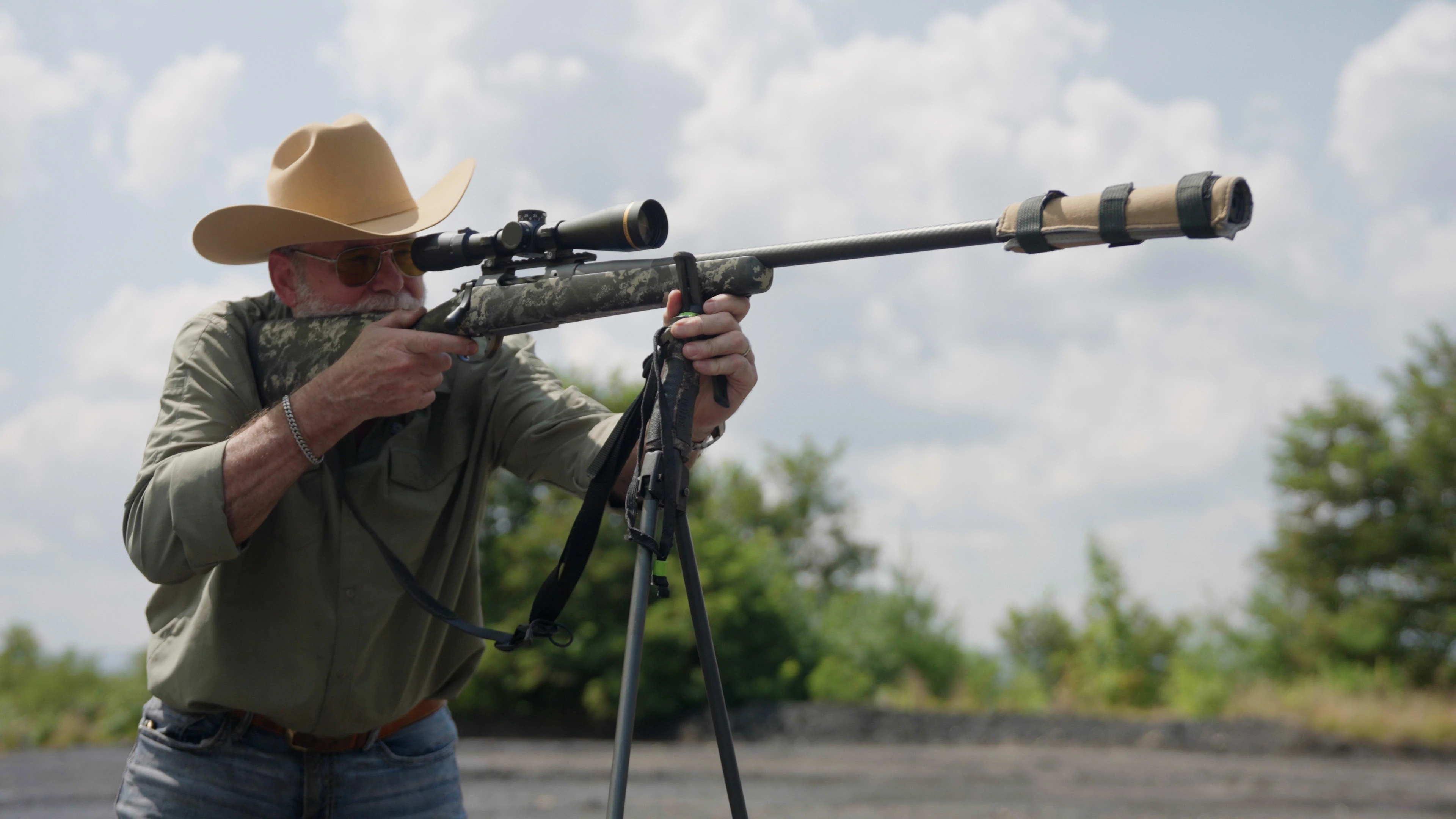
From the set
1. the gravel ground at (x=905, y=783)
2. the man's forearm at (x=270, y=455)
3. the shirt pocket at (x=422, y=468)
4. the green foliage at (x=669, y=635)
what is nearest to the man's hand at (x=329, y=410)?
the man's forearm at (x=270, y=455)

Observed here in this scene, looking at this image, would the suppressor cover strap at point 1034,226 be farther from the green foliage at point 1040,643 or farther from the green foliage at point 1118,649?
the green foliage at point 1040,643

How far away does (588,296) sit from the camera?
2.77 meters

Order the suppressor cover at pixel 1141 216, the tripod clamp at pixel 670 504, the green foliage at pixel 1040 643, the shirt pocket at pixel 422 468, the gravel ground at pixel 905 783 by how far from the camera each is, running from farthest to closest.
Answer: the green foliage at pixel 1040 643
the gravel ground at pixel 905 783
the shirt pocket at pixel 422 468
the tripod clamp at pixel 670 504
the suppressor cover at pixel 1141 216

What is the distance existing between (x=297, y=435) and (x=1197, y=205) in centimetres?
212

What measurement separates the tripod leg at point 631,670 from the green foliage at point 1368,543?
926 inches

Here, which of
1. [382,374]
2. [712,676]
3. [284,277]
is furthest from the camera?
[284,277]

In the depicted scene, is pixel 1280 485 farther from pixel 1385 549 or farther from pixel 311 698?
pixel 311 698

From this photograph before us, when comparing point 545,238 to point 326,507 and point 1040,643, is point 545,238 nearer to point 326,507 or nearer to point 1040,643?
point 326,507

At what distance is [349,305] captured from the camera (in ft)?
10.8

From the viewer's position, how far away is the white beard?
3.21m

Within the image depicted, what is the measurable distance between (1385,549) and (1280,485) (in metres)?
2.47

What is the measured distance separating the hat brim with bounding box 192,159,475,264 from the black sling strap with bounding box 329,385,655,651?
76cm

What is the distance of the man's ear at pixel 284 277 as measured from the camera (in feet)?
11.0

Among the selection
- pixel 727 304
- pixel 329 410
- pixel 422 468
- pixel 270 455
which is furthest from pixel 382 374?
pixel 727 304
